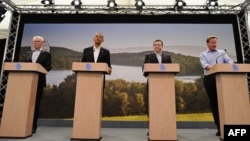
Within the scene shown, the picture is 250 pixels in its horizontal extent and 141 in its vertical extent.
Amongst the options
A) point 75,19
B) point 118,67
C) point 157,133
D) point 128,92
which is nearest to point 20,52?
point 75,19

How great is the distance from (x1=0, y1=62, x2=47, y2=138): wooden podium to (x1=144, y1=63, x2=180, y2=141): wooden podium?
1.50 m

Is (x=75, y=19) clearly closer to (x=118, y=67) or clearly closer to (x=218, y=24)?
(x=118, y=67)

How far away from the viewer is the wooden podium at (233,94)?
2.50m

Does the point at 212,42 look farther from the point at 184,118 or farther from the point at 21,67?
the point at 21,67

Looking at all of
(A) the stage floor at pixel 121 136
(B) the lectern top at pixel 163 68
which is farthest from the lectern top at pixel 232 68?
(A) the stage floor at pixel 121 136

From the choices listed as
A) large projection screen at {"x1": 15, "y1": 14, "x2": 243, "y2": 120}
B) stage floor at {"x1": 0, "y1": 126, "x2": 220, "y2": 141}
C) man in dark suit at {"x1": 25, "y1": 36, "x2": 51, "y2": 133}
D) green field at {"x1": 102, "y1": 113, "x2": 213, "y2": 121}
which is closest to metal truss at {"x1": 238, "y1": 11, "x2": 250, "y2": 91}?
large projection screen at {"x1": 15, "y1": 14, "x2": 243, "y2": 120}

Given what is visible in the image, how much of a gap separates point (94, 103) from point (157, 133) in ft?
2.66

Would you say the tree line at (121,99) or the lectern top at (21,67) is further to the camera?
the tree line at (121,99)

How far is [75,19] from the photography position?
5.23 metres

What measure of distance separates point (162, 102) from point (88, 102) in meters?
0.88

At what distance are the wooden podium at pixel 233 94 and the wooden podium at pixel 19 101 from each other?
2.32m

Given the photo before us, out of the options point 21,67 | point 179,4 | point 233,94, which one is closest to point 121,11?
point 179,4

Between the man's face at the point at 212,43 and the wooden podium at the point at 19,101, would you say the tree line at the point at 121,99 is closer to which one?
the man's face at the point at 212,43

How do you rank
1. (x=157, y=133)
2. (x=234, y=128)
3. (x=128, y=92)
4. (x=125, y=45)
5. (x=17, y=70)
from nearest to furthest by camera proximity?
(x=234, y=128) → (x=157, y=133) → (x=17, y=70) → (x=128, y=92) → (x=125, y=45)
